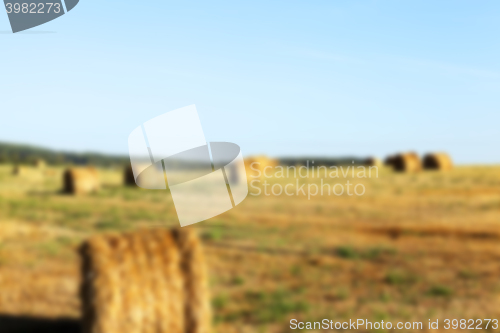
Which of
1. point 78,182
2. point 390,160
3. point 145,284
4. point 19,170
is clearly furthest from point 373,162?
point 145,284

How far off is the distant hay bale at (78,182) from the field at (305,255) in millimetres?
953

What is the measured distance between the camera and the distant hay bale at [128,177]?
85.4ft

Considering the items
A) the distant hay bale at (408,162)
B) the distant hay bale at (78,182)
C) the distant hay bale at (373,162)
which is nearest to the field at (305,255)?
the distant hay bale at (78,182)

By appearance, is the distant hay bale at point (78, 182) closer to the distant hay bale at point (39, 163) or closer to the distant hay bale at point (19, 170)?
the distant hay bale at point (19, 170)

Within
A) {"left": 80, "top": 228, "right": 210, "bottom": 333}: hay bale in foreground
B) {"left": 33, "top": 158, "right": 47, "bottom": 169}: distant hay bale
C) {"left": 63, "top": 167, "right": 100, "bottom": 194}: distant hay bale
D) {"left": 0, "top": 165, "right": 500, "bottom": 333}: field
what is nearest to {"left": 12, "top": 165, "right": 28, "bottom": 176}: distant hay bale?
{"left": 33, "top": 158, "right": 47, "bottom": 169}: distant hay bale

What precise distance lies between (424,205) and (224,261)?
11990 mm

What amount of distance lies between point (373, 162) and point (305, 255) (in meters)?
24.3

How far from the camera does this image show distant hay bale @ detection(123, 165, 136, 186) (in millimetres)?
26034

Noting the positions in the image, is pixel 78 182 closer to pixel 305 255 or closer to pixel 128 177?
pixel 128 177

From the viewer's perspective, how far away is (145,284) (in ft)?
16.0

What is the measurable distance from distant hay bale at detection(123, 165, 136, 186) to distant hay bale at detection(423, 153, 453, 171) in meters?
17.0

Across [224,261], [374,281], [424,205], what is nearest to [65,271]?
[224,261]

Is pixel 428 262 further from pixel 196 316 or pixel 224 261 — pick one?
pixel 196 316

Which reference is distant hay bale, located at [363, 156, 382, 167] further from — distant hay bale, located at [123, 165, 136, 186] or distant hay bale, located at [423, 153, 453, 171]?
distant hay bale, located at [123, 165, 136, 186]
